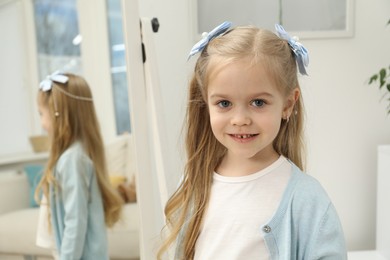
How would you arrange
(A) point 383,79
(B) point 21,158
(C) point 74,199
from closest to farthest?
(A) point 383,79 < (C) point 74,199 < (B) point 21,158

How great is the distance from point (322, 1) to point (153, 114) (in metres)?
0.60

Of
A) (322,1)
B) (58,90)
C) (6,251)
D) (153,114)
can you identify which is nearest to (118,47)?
(58,90)

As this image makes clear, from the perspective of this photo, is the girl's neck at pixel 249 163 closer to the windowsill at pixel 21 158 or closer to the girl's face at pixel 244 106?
the girl's face at pixel 244 106

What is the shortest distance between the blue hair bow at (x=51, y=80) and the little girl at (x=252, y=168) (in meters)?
0.70

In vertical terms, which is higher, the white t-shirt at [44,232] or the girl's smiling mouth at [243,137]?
the girl's smiling mouth at [243,137]

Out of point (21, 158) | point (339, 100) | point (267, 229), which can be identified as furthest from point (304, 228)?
point (21, 158)

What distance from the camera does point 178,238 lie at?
2.67 feet

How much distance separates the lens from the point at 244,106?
66cm

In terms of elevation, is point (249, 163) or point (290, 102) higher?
point (290, 102)

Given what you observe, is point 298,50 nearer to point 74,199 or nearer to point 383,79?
point 383,79

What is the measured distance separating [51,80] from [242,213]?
917 mm

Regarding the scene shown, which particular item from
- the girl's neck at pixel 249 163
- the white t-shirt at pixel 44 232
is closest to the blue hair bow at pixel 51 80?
the white t-shirt at pixel 44 232

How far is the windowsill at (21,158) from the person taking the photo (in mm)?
1323

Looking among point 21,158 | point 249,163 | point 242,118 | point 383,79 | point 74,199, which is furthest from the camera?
point 21,158
